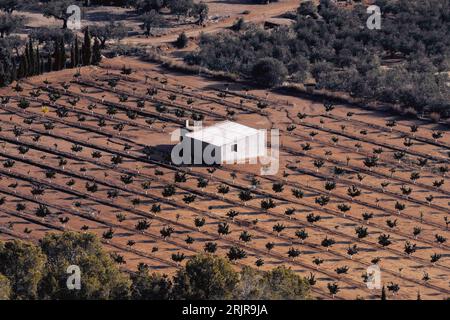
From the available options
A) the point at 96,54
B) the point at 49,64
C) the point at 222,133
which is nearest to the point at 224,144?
the point at 222,133

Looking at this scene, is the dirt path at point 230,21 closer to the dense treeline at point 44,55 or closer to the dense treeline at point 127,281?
the dense treeline at point 44,55

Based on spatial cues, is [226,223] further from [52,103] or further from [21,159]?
[52,103]

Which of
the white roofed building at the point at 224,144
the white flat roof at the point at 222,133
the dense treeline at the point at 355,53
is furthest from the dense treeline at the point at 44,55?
the white flat roof at the point at 222,133

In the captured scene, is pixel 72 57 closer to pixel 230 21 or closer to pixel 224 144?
pixel 224 144

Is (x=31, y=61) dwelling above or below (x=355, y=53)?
above

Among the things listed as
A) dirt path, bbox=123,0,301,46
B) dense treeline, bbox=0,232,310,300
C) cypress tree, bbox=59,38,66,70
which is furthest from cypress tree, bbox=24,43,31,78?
dense treeline, bbox=0,232,310,300

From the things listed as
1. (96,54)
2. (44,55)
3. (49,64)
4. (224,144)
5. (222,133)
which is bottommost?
(224,144)
